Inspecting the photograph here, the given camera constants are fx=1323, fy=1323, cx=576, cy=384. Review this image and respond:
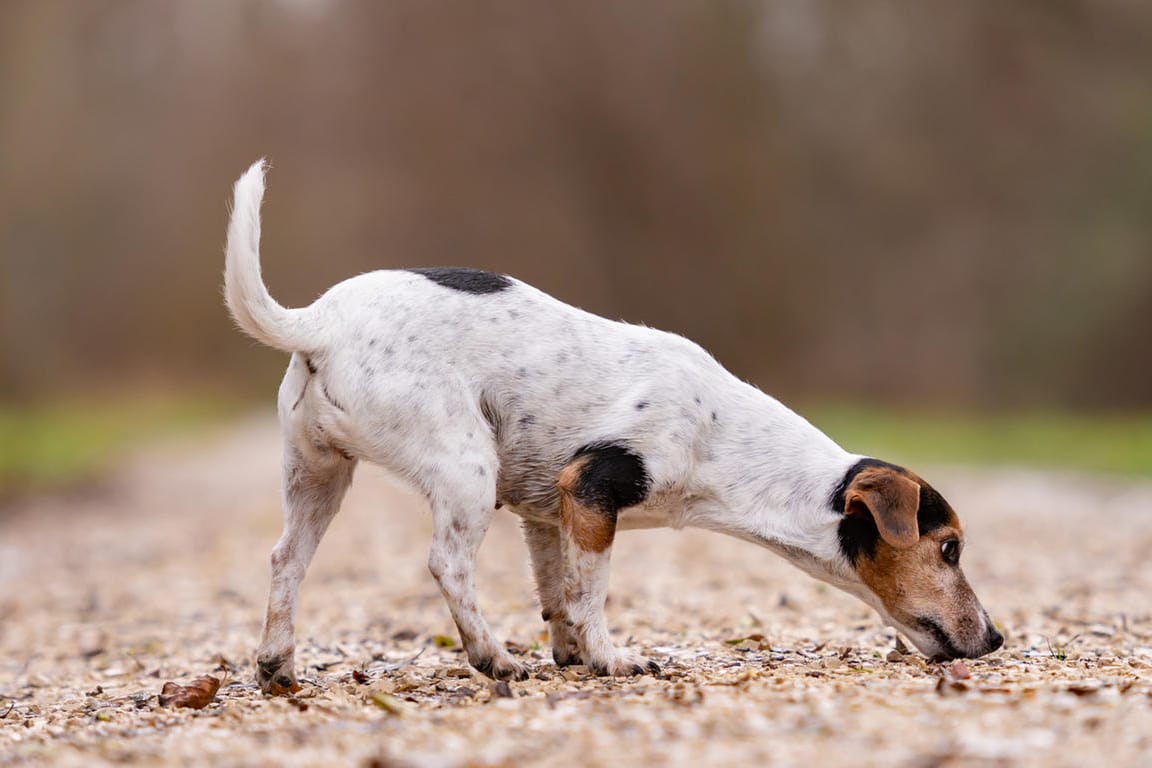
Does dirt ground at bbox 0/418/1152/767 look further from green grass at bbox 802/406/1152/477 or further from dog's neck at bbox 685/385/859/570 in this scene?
green grass at bbox 802/406/1152/477

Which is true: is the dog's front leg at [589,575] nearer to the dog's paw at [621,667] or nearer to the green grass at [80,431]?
the dog's paw at [621,667]

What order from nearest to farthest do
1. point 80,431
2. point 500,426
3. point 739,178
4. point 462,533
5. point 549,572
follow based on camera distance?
point 462,533
point 500,426
point 549,572
point 80,431
point 739,178

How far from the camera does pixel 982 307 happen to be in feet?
→ 111

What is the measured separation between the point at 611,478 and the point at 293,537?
4.44ft

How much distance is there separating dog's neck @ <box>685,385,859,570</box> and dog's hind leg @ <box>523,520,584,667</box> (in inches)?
26.5

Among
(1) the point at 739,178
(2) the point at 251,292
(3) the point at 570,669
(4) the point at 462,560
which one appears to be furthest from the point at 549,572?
(1) the point at 739,178

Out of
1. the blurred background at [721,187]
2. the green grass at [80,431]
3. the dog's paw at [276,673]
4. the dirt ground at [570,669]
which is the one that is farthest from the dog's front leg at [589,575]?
the blurred background at [721,187]

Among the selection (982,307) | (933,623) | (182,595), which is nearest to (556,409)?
(933,623)

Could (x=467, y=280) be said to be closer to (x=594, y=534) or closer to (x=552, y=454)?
(x=552, y=454)

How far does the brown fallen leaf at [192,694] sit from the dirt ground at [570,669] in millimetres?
61

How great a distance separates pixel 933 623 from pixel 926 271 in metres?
30.9

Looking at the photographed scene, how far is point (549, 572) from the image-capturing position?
5.95 metres

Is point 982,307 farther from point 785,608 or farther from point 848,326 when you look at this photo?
point 785,608

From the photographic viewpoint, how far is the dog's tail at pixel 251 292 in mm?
5297
